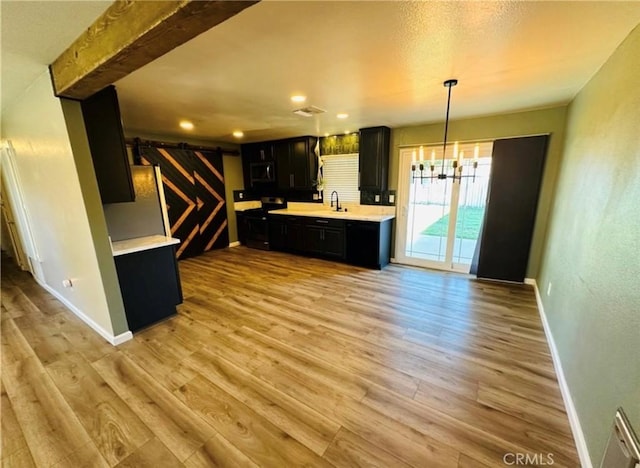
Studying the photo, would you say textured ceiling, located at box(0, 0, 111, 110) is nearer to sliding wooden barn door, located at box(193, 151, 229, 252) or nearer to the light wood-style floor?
the light wood-style floor

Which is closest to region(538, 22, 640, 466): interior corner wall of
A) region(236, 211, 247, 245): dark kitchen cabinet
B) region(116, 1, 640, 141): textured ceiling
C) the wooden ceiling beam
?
region(116, 1, 640, 141): textured ceiling

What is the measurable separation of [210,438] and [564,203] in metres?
3.67

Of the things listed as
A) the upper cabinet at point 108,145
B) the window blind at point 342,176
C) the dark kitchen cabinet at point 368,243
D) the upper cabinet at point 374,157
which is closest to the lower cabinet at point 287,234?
the window blind at point 342,176

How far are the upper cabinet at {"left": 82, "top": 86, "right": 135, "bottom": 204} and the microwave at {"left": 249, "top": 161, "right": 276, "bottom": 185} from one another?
3.32 m

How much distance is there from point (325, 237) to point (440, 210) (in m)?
2.02

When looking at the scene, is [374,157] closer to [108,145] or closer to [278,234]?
[278,234]

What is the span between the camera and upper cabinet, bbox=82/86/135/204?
2.16 metres

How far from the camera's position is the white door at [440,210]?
12.2ft

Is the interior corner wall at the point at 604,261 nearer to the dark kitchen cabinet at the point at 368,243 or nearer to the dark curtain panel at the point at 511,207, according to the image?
the dark curtain panel at the point at 511,207

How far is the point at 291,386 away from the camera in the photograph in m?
1.88

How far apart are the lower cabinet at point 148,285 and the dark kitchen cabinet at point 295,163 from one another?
301cm

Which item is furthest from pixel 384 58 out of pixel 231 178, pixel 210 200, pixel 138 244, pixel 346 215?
pixel 231 178

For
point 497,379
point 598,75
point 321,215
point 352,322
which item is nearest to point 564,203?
point 598,75

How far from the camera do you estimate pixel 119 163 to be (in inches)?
91.9
